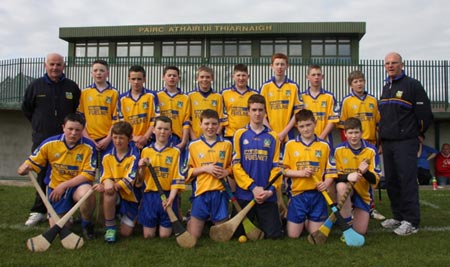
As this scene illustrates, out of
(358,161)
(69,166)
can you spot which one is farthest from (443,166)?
(69,166)

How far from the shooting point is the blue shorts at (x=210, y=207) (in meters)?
3.96

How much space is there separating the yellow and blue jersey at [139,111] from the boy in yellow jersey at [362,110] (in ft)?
7.85

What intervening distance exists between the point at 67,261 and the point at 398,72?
12.7ft

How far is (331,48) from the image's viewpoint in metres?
18.6

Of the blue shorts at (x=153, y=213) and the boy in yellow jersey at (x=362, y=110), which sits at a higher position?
the boy in yellow jersey at (x=362, y=110)

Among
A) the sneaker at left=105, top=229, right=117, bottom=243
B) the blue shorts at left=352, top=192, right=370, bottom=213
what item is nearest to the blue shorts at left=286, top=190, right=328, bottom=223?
the blue shorts at left=352, top=192, right=370, bottom=213

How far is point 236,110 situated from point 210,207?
4.59ft

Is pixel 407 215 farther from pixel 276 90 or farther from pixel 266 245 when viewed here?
pixel 276 90

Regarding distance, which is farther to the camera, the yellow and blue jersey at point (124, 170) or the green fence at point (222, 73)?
the green fence at point (222, 73)

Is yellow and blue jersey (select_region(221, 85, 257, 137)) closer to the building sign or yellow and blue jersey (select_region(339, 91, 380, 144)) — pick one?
yellow and blue jersey (select_region(339, 91, 380, 144))

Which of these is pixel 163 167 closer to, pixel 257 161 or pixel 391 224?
pixel 257 161

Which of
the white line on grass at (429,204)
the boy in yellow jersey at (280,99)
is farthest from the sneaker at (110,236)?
the white line on grass at (429,204)

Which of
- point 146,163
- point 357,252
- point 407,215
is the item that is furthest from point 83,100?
point 407,215

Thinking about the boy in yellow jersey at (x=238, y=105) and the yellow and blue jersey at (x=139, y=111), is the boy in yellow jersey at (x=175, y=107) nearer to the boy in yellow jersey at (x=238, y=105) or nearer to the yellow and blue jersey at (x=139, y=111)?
the yellow and blue jersey at (x=139, y=111)
